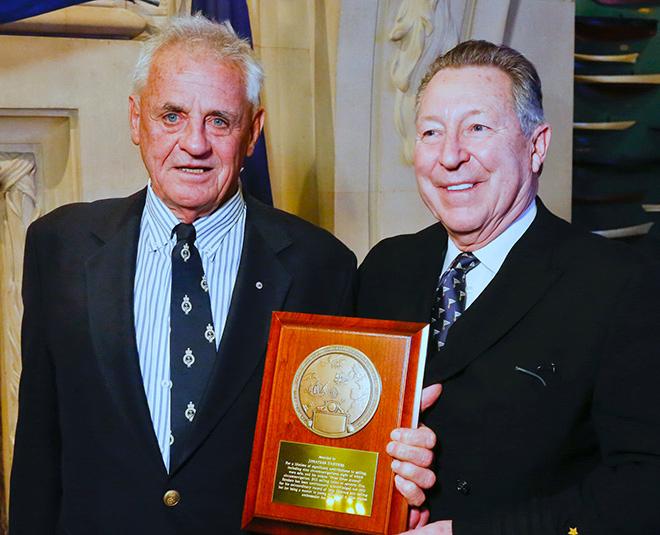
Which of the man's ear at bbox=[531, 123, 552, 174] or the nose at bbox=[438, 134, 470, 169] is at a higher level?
the man's ear at bbox=[531, 123, 552, 174]

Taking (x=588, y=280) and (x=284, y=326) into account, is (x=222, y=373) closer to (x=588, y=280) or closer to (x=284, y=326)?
(x=284, y=326)

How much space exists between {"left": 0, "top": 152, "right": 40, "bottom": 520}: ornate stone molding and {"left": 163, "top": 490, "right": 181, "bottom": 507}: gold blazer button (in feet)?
4.52

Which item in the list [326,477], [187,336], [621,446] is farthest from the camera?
[187,336]

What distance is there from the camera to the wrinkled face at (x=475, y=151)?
2.21 m

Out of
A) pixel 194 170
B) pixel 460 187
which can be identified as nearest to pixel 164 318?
pixel 194 170

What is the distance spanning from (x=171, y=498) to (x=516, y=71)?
139 cm

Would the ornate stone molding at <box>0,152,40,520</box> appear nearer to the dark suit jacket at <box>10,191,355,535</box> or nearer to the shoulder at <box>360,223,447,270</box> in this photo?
the dark suit jacket at <box>10,191,355,535</box>

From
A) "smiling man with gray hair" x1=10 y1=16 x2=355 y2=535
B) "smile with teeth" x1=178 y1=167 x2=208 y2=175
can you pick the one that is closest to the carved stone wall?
"smiling man with gray hair" x1=10 y1=16 x2=355 y2=535

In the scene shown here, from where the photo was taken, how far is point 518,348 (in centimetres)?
218

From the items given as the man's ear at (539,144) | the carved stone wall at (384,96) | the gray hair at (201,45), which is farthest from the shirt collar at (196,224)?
the carved stone wall at (384,96)

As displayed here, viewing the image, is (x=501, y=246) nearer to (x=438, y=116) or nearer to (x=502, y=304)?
(x=502, y=304)

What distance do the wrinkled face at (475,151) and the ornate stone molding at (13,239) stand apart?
1.83 m

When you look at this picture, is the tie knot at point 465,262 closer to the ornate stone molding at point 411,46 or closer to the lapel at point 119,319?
the lapel at point 119,319

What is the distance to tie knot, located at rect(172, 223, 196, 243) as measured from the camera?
2504mm
